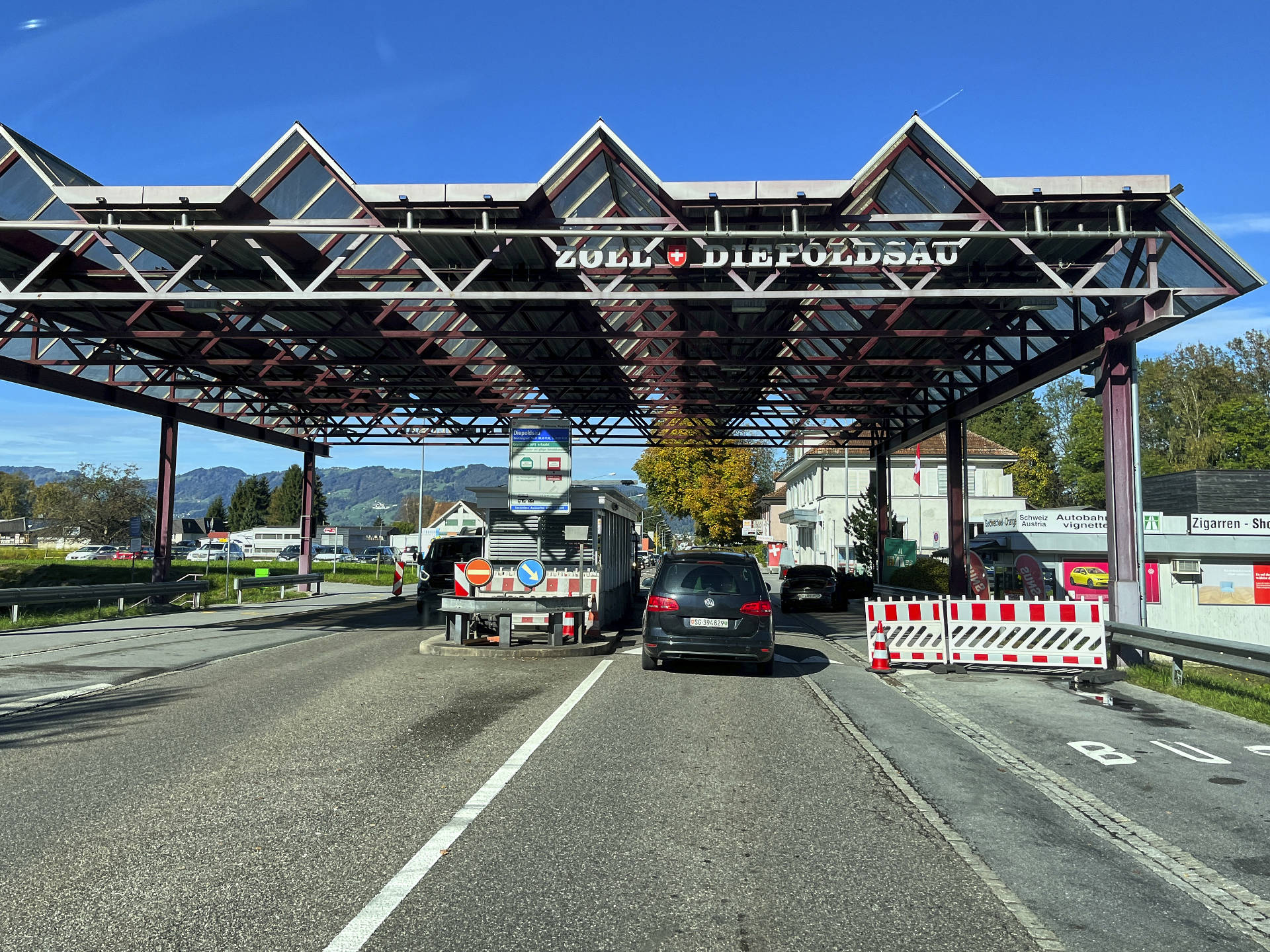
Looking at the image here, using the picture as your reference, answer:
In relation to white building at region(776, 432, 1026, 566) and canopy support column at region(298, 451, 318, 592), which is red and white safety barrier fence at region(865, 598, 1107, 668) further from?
white building at region(776, 432, 1026, 566)

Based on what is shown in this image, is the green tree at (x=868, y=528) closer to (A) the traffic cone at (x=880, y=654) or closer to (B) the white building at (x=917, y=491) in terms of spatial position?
(B) the white building at (x=917, y=491)

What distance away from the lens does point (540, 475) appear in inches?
682

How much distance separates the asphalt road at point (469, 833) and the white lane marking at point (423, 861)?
5cm

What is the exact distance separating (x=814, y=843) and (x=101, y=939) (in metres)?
3.53

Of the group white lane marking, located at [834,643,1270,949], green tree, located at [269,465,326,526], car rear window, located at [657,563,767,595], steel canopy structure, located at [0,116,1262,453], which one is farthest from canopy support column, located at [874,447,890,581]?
green tree, located at [269,465,326,526]

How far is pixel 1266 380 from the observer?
62375mm

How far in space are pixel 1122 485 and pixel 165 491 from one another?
24.9 m

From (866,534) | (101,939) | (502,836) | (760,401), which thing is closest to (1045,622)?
(502,836)

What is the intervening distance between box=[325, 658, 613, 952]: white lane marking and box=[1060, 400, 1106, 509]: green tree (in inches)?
3094

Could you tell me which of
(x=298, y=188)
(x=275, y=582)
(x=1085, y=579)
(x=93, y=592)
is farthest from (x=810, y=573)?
(x=298, y=188)

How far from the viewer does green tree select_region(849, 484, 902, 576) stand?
36.7m

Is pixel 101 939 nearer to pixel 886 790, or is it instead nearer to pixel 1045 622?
pixel 886 790

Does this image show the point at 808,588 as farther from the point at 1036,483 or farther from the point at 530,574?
the point at 1036,483

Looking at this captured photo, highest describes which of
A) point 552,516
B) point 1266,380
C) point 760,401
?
point 1266,380
